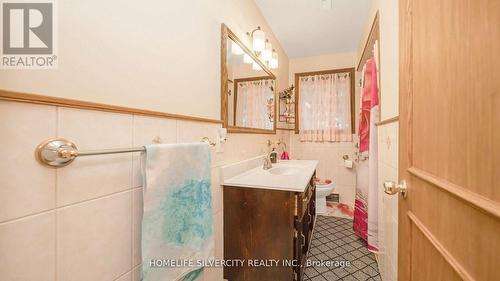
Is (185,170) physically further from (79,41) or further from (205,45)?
(205,45)

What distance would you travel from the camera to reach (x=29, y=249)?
520 mm

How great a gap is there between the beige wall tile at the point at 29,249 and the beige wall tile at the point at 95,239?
21 mm

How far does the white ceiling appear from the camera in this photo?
6.75ft

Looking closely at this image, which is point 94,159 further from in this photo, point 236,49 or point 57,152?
point 236,49

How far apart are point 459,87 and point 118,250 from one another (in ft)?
3.47

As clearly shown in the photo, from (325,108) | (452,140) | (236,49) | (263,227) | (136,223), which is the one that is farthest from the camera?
(325,108)

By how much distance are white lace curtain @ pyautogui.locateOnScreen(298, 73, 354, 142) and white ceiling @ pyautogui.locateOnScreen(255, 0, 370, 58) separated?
0.44 m

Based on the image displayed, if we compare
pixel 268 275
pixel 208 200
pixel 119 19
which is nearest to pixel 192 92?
pixel 119 19

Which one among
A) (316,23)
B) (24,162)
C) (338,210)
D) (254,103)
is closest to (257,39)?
(254,103)

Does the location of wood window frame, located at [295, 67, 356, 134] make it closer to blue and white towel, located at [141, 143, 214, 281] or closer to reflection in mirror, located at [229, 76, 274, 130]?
reflection in mirror, located at [229, 76, 274, 130]

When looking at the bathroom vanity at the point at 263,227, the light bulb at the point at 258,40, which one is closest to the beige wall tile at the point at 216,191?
the bathroom vanity at the point at 263,227

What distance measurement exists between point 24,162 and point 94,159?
16 cm

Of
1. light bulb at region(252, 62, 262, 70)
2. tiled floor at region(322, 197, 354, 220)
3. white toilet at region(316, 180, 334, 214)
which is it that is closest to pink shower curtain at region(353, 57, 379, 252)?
white toilet at region(316, 180, 334, 214)

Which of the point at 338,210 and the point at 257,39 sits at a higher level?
the point at 257,39
